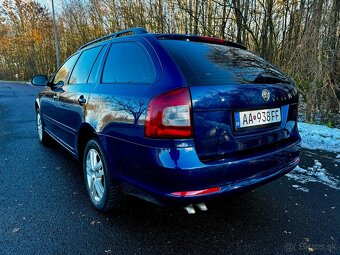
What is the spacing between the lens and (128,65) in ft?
7.77

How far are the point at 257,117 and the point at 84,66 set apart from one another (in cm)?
214

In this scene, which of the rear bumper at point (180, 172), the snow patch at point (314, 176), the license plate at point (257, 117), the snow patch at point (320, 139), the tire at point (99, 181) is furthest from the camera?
the snow patch at point (320, 139)

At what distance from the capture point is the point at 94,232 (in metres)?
2.26

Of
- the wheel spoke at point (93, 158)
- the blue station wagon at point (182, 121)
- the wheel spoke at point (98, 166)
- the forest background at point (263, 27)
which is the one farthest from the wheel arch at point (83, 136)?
the forest background at point (263, 27)

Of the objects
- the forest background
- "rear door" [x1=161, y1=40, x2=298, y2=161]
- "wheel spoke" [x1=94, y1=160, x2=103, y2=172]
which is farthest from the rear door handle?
the forest background

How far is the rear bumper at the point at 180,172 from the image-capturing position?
180 cm

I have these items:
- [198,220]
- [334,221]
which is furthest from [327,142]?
[198,220]

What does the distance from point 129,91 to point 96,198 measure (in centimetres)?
115

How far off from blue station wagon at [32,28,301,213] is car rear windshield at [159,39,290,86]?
10 millimetres

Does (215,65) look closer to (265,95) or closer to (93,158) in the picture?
(265,95)

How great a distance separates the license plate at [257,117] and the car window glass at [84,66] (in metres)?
1.77

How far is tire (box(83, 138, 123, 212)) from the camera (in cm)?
238

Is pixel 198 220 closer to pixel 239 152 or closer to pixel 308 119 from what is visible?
pixel 239 152

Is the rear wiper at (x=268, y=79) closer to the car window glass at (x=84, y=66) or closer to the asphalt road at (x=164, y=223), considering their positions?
the asphalt road at (x=164, y=223)
